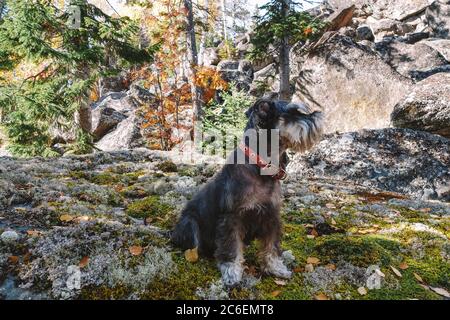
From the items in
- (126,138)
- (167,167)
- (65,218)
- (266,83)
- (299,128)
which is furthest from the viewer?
(126,138)

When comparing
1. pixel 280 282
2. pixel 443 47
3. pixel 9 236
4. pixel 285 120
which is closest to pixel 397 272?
pixel 280 282

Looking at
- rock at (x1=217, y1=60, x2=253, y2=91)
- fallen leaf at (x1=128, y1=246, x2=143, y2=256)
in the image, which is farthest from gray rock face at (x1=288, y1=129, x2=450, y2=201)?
rock at (x1=217, y1=60, x2=253, y2=91)

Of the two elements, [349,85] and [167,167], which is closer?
[167,167]

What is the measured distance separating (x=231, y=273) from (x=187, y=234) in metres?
0.81

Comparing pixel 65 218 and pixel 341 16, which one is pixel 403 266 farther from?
pixel 341 16

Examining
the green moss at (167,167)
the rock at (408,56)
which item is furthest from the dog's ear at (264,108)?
the rock at (408,56)

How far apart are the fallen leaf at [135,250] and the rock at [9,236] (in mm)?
1328

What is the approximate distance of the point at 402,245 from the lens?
5.19 meters

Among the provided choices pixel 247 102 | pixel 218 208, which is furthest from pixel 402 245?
pixel 247 102

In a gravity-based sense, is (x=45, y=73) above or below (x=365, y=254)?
above

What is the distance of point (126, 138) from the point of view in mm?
21125

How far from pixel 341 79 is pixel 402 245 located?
10.1 metres

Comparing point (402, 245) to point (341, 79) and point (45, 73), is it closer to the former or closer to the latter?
point (341, 79)

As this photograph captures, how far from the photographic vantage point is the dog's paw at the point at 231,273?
3.96 meters
